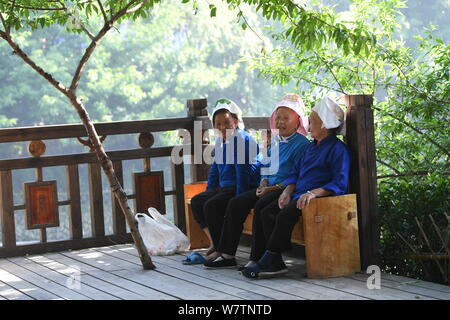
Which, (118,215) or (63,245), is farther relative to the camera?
(118,215)

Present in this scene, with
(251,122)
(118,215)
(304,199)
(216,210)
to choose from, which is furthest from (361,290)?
(118,215)

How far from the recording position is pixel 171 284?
3.94 m

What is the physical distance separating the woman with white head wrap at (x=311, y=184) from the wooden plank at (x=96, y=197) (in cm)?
165

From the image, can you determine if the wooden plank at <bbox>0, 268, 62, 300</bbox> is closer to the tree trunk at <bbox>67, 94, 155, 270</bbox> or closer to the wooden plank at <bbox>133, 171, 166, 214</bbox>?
the tree trunk at <bbox>67, 94, 155, 270</bbox>

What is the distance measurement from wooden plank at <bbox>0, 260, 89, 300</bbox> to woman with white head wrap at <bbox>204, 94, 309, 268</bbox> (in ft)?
2.93

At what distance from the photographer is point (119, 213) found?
540cm

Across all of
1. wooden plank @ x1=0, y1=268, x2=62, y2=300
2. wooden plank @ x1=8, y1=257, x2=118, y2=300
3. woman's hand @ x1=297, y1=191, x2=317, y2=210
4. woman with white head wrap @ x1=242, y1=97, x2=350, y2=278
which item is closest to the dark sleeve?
woman with white head wrap @ x1=242, y1=97, x2=350, y2=278

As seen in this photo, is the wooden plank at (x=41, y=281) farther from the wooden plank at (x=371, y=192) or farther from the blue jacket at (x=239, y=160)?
the wooden plank at (x=371, y=192)

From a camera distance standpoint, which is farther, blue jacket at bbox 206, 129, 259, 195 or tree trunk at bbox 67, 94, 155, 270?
blue jacket at bbox 206, 129, 259, 195

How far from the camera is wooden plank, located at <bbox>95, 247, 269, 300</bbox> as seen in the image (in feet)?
11.7

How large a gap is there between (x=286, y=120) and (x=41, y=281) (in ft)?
5.60

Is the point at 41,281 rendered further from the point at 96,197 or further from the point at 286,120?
the point at 286,120
